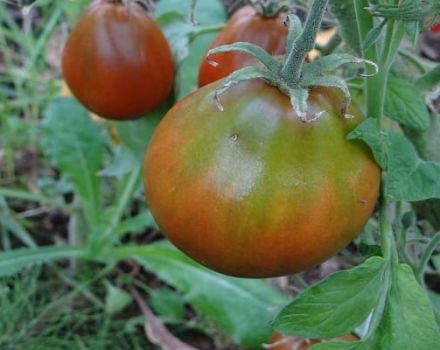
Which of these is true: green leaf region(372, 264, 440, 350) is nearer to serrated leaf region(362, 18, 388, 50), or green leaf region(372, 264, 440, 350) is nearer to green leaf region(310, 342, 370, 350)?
green leaf region(310, 342, 370, 350)

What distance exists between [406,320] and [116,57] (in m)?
0.47

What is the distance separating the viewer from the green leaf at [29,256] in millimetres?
1410

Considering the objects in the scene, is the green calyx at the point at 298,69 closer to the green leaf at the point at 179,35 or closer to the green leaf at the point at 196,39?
the green leaf at the point at 179,35

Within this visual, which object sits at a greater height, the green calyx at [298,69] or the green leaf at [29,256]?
the green calyx at [298,69]

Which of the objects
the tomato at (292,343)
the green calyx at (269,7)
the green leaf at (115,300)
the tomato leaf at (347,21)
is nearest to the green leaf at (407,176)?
the tomato leaf at (347,21)

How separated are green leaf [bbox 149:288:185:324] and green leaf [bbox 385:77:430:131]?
844 mm

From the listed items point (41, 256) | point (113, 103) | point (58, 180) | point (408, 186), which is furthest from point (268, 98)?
point (58, 180)

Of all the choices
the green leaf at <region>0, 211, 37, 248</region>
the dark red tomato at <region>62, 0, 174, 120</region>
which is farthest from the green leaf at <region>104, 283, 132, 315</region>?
the dark red tomato at <region>62, 0, 174, 120</region>

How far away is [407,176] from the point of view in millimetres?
702

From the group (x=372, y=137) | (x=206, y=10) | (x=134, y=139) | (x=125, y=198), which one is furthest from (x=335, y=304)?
(x=206, y=10)

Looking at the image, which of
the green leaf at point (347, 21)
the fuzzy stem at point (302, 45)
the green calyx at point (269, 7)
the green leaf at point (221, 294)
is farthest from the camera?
the green leaf at point (221, 294)

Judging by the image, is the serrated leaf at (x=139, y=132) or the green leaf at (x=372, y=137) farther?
the serrated leaf at (x=139, y=132)

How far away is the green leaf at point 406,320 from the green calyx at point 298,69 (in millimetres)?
155

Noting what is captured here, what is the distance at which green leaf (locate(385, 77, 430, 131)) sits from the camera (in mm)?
788
